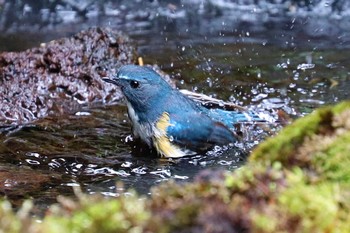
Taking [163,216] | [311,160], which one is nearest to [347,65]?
[311,160]

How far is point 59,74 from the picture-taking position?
806cm

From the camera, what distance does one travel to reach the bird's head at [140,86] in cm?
698

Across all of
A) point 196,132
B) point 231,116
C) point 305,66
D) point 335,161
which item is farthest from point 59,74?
point 335,161

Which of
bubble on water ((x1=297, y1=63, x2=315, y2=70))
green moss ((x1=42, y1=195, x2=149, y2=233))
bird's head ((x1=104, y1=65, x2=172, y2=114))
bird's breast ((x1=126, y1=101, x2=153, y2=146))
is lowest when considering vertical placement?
bird's breast ((x1=126, y1=101, x2=153, y2=146))

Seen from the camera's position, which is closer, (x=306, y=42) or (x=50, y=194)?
(x=50, y=194)

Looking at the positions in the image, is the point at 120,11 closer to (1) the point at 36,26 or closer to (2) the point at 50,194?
(1) the point at 36,26

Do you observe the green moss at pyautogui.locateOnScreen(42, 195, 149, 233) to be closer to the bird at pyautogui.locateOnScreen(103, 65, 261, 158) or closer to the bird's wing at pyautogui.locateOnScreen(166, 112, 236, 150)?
the bird at pyautogui.locateOnScreen(103, 65, 261, 158)

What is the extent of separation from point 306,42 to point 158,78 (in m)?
3.82

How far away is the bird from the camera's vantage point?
270 inches

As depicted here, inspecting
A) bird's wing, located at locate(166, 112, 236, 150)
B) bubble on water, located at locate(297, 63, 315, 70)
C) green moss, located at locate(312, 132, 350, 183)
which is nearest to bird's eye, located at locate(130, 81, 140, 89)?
bird's wing, located at locate(166, 112, 236, 150)

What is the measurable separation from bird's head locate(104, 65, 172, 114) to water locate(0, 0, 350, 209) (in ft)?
1.31

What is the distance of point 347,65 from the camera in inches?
360

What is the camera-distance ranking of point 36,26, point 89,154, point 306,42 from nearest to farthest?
point 89,154, point 306,42, point 36,26

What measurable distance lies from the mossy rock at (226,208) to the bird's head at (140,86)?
15.5 ft
